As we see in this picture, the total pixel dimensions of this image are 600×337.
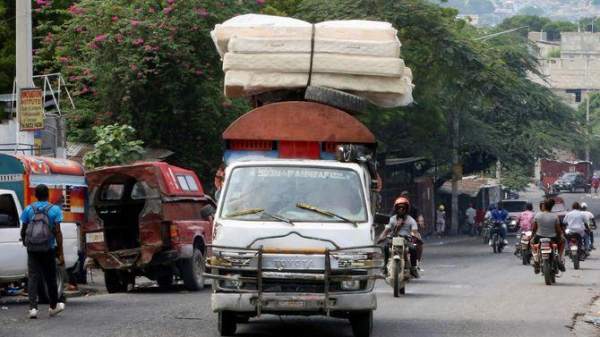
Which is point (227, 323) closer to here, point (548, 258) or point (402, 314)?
point (402, 314)

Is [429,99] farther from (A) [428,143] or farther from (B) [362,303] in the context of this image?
(B) [362,303]

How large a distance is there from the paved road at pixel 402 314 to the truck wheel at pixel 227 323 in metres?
0.25

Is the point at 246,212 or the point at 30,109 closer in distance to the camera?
the point at 246,212

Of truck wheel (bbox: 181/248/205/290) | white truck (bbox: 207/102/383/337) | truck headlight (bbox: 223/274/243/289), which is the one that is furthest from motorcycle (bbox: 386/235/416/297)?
→ truck headlight (bbox: 223/274/243/289)

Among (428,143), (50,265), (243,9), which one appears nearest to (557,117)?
(428,143)

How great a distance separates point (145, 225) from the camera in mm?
22266

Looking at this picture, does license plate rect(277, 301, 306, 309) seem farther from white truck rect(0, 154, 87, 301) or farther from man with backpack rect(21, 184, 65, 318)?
white truck rect(0, 154, 87, 301)

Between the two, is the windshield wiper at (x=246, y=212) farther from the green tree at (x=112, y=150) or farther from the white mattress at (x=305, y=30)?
the green tree at (x=112, y=150)

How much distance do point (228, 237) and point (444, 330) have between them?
333cm

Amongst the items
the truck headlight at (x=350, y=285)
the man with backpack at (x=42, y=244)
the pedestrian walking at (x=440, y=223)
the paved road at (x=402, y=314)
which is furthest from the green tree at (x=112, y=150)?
the pedestrian walking at (x=440, y=223)

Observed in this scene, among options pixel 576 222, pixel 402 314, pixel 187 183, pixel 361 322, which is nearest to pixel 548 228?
pixel 187 183

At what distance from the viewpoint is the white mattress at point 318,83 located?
1644 cm

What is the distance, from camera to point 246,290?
13750 mm

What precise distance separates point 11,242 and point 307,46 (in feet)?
19.1
